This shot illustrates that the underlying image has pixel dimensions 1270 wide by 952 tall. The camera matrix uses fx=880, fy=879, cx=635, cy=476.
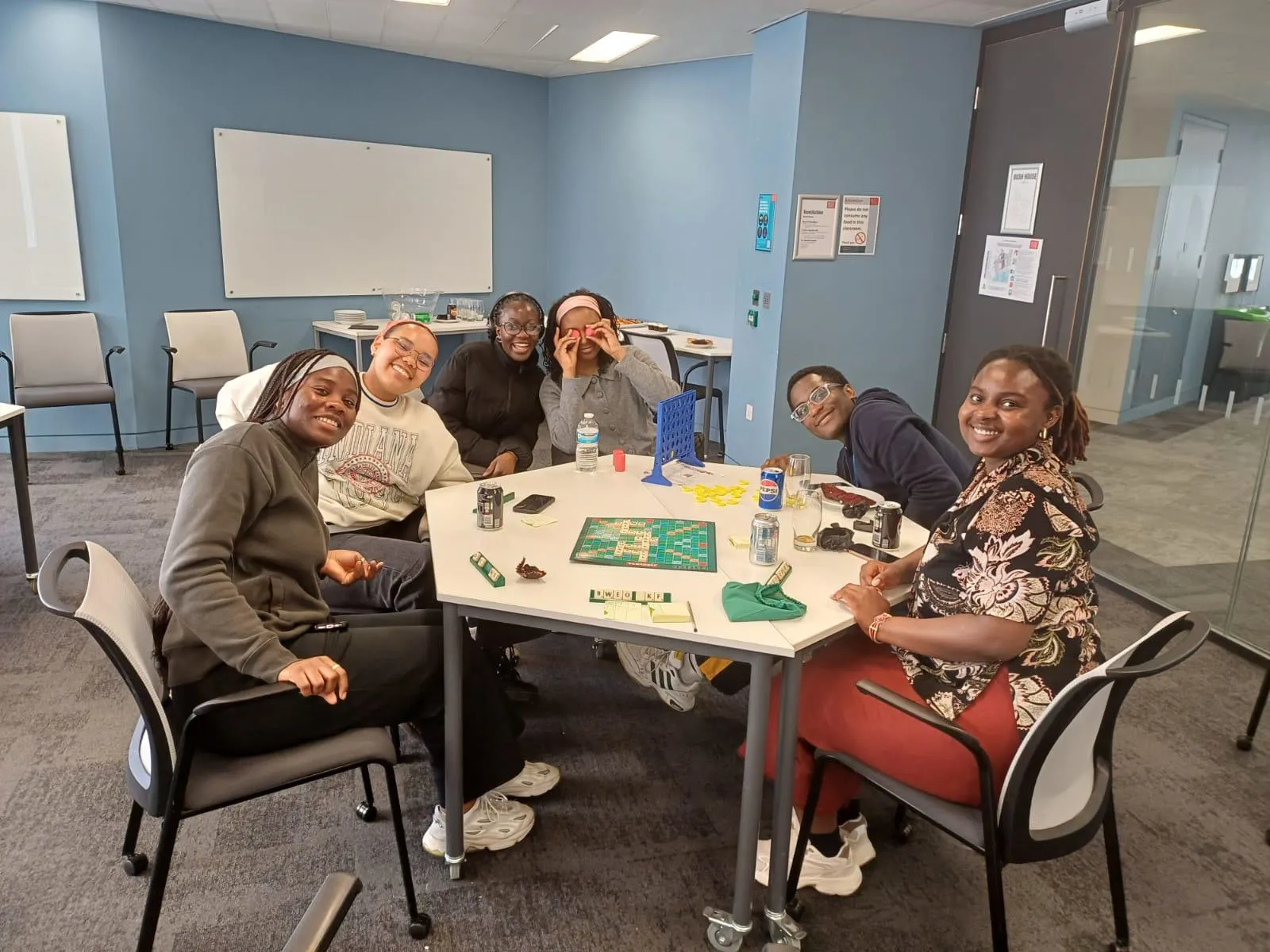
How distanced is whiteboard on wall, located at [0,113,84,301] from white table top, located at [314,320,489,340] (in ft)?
4.50

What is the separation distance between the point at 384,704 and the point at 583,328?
1.59 m

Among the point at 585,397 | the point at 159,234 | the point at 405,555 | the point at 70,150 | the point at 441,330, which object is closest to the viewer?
the point at 405,555

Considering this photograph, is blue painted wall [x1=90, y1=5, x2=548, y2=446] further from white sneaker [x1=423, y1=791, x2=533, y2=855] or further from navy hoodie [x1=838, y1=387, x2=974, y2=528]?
navy hoodie [x1=838, y1=387, x2=974, y2=528]

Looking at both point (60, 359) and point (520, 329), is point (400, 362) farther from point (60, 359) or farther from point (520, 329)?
point (60, 359)

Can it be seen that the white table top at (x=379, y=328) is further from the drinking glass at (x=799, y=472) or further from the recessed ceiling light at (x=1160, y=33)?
the recessed ceiling light at (x=1160, y=33)

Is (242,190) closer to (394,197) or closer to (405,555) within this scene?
(394,197)

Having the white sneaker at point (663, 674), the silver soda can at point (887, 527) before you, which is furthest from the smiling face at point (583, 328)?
the silver soda can at point (887, 527)

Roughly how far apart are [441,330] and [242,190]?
1.46m

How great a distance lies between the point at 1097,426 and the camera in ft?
12.3

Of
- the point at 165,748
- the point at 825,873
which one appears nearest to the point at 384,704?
the point at 165,748

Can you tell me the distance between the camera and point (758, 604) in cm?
176

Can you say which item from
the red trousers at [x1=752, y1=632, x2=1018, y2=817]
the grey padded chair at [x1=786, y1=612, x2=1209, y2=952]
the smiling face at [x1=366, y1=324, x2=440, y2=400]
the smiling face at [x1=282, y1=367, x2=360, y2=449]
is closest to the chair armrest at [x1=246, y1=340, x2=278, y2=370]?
the smiling face at [x1=366, y1=324, x2=440, y2=400]

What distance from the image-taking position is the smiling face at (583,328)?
9.84 feet

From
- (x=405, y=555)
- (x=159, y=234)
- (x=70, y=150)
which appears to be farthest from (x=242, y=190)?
(x=405, y=555)
